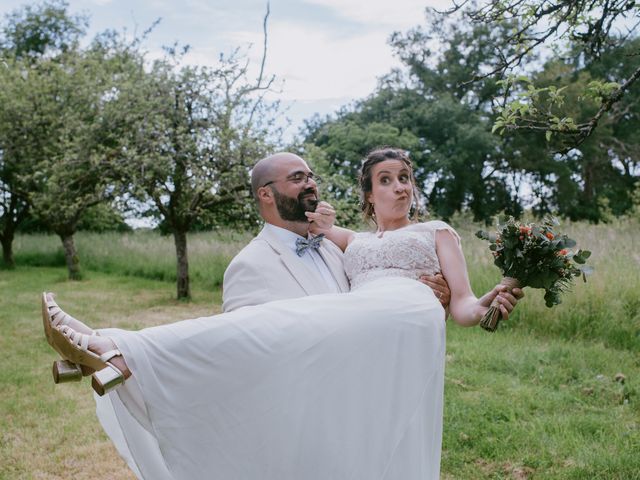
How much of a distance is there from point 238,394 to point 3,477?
10.3 ft

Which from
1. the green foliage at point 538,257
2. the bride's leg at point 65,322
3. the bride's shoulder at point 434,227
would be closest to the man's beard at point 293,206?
the bride's shoulder at point 434,227

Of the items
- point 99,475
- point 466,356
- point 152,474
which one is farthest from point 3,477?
point 466,356

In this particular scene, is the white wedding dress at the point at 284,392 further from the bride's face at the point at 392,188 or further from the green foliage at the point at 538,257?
the bride's face at the point at 392,188

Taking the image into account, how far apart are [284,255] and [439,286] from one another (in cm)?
86

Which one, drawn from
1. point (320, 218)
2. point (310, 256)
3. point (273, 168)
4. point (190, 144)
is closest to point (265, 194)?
point (273, 168)

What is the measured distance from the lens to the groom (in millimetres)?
3168

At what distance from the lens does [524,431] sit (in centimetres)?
516

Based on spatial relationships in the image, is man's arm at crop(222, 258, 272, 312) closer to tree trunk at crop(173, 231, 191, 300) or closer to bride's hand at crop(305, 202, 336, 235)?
bride's hand at crop(305, 202, 336, 235)

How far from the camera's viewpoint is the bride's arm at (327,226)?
3.55 metres

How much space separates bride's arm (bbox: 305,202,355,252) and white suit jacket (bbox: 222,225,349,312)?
29 cm

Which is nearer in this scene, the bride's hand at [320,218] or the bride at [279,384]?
the bride at [279,384]

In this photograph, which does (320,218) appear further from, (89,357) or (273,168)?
(89,357)

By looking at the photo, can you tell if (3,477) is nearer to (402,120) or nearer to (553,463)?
(553,463)

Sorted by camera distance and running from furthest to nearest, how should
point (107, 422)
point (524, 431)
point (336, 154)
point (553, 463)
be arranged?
point (336, 154) < point (524, 431) < point (553, 463) < point (107, 422)
